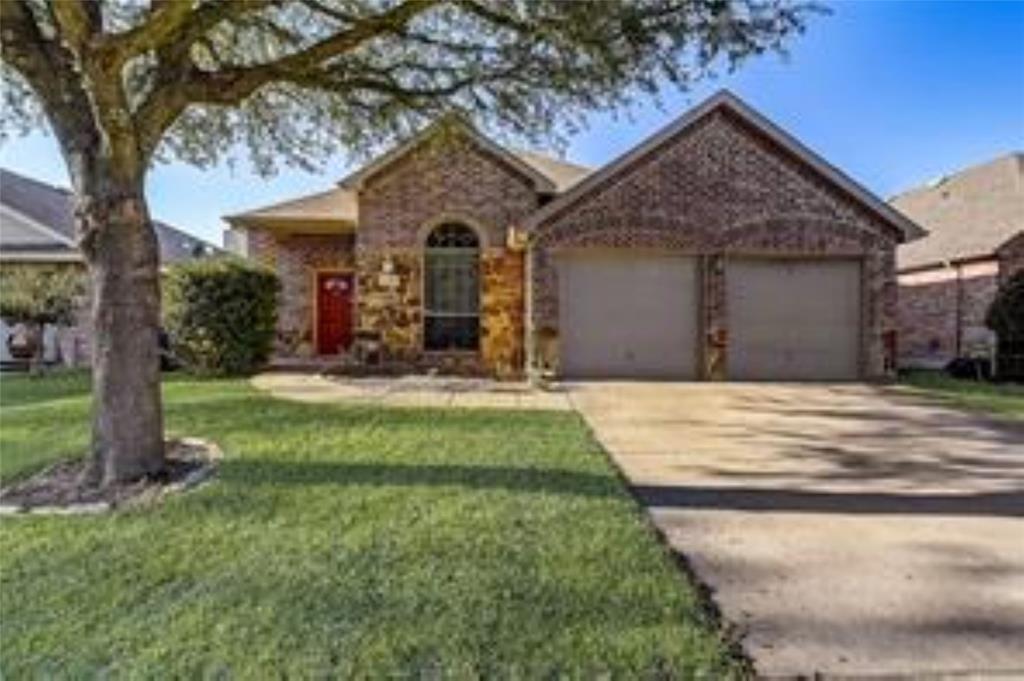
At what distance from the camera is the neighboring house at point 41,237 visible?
1131 inches

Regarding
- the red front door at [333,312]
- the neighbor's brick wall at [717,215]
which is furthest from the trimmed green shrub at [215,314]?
the neighbor's brick wall at [717,215]

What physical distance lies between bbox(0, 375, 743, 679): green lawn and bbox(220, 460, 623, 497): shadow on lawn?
0.11 ft

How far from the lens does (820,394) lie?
19266 mm

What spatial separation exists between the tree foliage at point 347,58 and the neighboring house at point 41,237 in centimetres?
1314

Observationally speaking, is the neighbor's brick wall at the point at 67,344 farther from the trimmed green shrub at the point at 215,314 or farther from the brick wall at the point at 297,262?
the trimmed green shrub at the point at 215,314

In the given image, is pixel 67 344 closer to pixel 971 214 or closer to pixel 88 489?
pixel 88 489

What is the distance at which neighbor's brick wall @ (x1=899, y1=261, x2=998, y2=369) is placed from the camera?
1028 inches

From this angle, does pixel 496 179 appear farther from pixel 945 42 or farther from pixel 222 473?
pixel 222 473

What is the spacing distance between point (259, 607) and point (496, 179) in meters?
18.1

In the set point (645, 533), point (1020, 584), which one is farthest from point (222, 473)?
point (1020, 584)

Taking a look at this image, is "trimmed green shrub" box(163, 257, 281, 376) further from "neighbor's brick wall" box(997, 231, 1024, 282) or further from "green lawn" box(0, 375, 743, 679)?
"neighbor's brick wall" box(997, 231, 1024, 282)

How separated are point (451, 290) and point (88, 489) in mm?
14289

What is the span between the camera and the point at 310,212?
1001 inches

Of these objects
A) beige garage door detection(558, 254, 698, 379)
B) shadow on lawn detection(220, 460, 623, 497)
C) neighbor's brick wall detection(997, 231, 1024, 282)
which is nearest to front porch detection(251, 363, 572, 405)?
beige garage door detection(558, 254, 698, 379)
